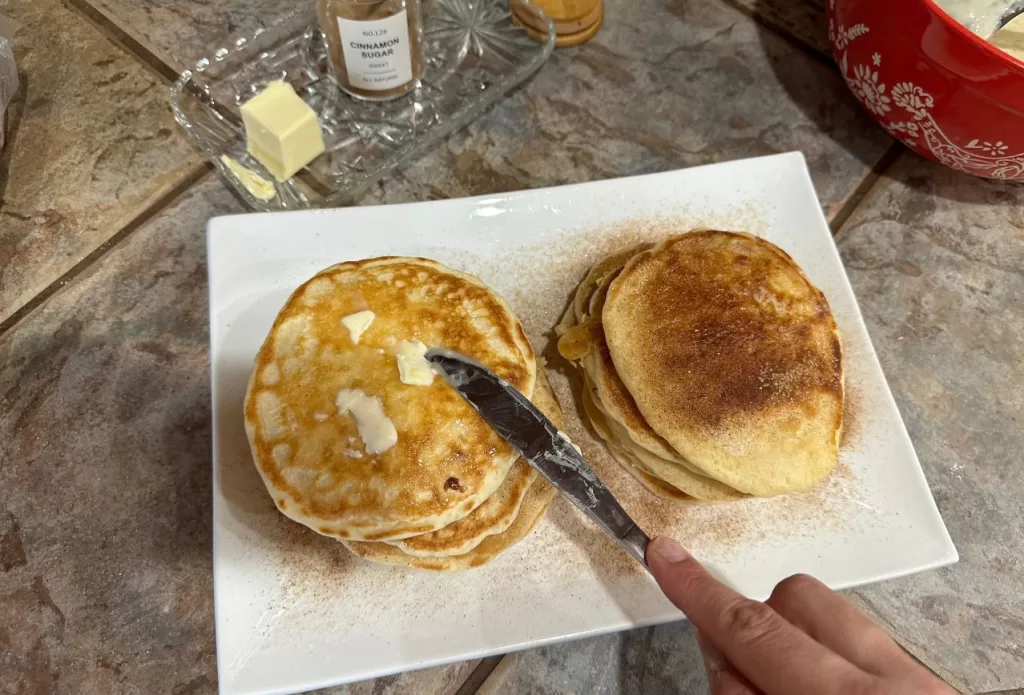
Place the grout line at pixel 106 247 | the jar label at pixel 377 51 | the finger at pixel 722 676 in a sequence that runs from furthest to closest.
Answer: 1. the jar label at pixel 377 51
2. the grout line at pixel 106 247
3. the finger at pixel 722 676

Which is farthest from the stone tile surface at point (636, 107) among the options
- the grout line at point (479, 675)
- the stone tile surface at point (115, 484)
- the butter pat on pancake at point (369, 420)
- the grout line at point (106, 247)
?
the grout line at point (479, 675)

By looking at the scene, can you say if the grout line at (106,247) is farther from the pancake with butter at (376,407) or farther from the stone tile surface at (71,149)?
the pancake with butter at (376,407)

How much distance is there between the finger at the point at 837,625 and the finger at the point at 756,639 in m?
0.06

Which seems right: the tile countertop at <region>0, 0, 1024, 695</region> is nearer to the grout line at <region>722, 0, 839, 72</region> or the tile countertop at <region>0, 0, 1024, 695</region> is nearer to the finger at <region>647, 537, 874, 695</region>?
the grout line at <region>722, 0, 839, 72</region>

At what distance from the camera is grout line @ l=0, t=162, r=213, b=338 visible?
1683mm

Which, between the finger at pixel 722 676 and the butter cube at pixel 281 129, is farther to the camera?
the butter cube at pixel 281 129

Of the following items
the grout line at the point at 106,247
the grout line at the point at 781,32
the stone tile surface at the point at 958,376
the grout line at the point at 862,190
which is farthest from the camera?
the grout line at the point at 781,32

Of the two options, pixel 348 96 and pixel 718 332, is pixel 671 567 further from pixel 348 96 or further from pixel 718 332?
pixel 348 96

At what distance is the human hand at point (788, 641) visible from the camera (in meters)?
0.97

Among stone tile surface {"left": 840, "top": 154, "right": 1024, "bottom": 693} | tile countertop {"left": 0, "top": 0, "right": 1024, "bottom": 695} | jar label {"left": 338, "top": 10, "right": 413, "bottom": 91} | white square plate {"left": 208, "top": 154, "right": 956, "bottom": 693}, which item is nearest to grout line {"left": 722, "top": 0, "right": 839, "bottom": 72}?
tile countertop {"left": 0, "top": 0, "right": 1024, "bottom": 695}

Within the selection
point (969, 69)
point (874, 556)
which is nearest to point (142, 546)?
Result: point (874, 556)

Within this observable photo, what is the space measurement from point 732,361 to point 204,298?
1.27 meters

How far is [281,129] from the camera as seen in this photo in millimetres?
1733

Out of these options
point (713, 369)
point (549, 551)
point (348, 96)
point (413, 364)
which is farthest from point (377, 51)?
point (549, 551)
